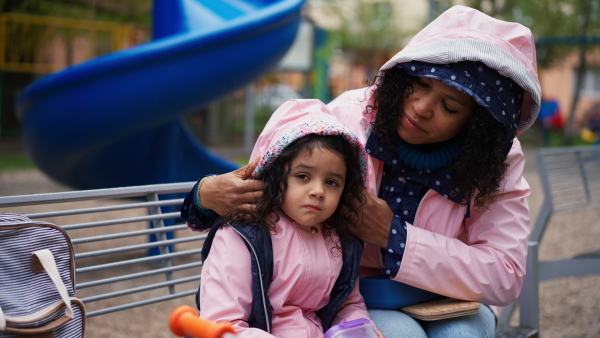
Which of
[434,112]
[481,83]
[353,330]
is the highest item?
[481,83]

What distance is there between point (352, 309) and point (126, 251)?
0.89 metres

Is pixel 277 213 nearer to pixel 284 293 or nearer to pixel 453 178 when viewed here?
pixel 284 293

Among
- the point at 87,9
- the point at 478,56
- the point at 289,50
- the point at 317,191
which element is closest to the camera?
the point at 317,191

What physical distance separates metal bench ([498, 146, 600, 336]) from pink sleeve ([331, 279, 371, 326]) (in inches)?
39.6

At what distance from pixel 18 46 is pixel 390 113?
490 inches

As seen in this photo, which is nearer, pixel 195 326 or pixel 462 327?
pixel 195 326

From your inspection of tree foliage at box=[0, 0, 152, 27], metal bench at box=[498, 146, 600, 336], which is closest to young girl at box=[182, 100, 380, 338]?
metal bench at box=[498, 146, 600, 336]

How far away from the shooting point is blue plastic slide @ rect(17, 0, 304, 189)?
5.46 metres

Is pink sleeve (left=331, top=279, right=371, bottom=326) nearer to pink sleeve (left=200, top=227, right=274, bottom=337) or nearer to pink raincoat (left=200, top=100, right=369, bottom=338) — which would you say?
pink raincoat (left=200, top=100, right=369, bottom=338)

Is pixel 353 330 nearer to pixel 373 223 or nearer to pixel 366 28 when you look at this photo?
pixel 373 223

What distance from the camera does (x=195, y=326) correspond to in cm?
129

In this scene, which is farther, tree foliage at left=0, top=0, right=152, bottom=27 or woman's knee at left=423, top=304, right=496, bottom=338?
tree foliage at left=0, top=0, right=152, bottom=27

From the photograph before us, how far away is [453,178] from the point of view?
2092mm

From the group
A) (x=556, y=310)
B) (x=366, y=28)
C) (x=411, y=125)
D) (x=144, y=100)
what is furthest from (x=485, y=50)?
(x=366, y=28)
